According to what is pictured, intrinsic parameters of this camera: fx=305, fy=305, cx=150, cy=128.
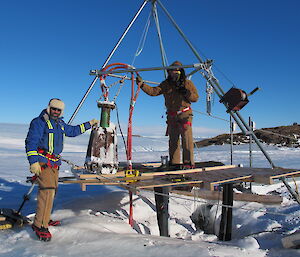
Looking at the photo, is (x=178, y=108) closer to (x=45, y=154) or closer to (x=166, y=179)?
(x=166, y=179)

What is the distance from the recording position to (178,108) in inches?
232

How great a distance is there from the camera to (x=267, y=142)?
23.3 meters

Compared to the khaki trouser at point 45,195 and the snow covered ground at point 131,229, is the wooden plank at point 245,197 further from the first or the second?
the khaki trouser at point 45,195

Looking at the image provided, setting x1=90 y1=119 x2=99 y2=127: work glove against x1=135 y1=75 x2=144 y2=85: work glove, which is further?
x1=135 y1=75 x2=144 y2=85: work glove

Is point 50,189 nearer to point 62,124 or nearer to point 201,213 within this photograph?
point 62,124

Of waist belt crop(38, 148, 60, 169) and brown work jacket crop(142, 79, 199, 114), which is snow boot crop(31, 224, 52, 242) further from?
brown work jacket crop(142, 79, 199, 114)

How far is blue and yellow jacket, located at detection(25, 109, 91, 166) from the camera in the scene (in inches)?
145

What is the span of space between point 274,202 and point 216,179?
304 centimetres

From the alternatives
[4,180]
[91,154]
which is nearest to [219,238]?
[91,154]

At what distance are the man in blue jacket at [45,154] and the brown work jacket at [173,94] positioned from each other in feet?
7.51

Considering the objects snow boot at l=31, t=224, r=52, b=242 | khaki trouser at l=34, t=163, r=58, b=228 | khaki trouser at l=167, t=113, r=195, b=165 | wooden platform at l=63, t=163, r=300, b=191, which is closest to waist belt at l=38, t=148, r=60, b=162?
khaki trouser at l=34, t=163, r=58, b=228

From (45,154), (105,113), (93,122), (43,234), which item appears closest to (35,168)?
(45,154)

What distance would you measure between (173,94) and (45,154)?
2.96 m

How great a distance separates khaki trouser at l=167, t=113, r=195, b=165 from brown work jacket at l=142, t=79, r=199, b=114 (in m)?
0.19
